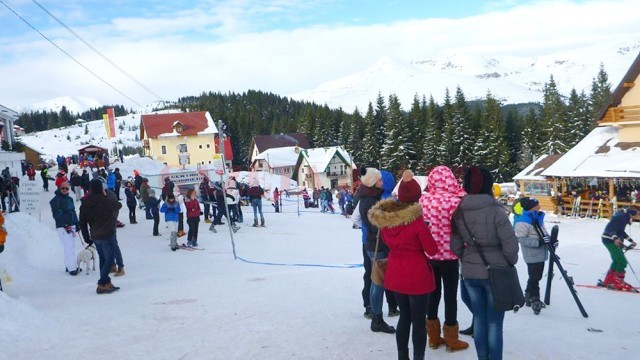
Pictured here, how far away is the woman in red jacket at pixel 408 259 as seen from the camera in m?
4.38

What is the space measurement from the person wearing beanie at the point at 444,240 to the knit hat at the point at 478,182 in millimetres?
366

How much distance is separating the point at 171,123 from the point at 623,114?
181ft

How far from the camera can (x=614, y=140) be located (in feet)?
91.2

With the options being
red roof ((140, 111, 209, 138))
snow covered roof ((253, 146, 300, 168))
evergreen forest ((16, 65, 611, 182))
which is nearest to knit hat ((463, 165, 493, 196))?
evergreen forest ((16, 65, 611, 182))

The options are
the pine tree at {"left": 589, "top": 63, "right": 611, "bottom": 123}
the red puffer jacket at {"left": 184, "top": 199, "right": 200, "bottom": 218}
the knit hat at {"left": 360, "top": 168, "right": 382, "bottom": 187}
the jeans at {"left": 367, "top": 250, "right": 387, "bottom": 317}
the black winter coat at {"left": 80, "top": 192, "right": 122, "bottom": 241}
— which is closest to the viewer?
the knit hat at {"left": 360, "top": 168, "right": 382, "bottom": 187}

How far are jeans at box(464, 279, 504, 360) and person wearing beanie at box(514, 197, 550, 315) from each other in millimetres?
2901

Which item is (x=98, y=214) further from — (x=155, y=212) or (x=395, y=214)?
(x=155, y=212)

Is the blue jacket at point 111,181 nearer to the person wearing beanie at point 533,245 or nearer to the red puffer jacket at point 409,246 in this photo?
the person wearing beanie at point 533,245

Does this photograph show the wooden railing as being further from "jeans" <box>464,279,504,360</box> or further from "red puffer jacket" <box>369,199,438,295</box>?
"red puffer jacket" <box>369,199,438,295</box>

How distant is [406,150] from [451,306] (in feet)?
194

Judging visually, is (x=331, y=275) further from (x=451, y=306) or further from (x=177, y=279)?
(x=451, y=306)

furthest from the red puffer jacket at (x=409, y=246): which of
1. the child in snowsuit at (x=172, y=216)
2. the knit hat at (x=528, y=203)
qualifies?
the child in snowsuit at (x=172, y=216)

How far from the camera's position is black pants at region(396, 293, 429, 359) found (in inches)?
175

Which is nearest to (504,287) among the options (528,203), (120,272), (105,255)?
(528,203)
